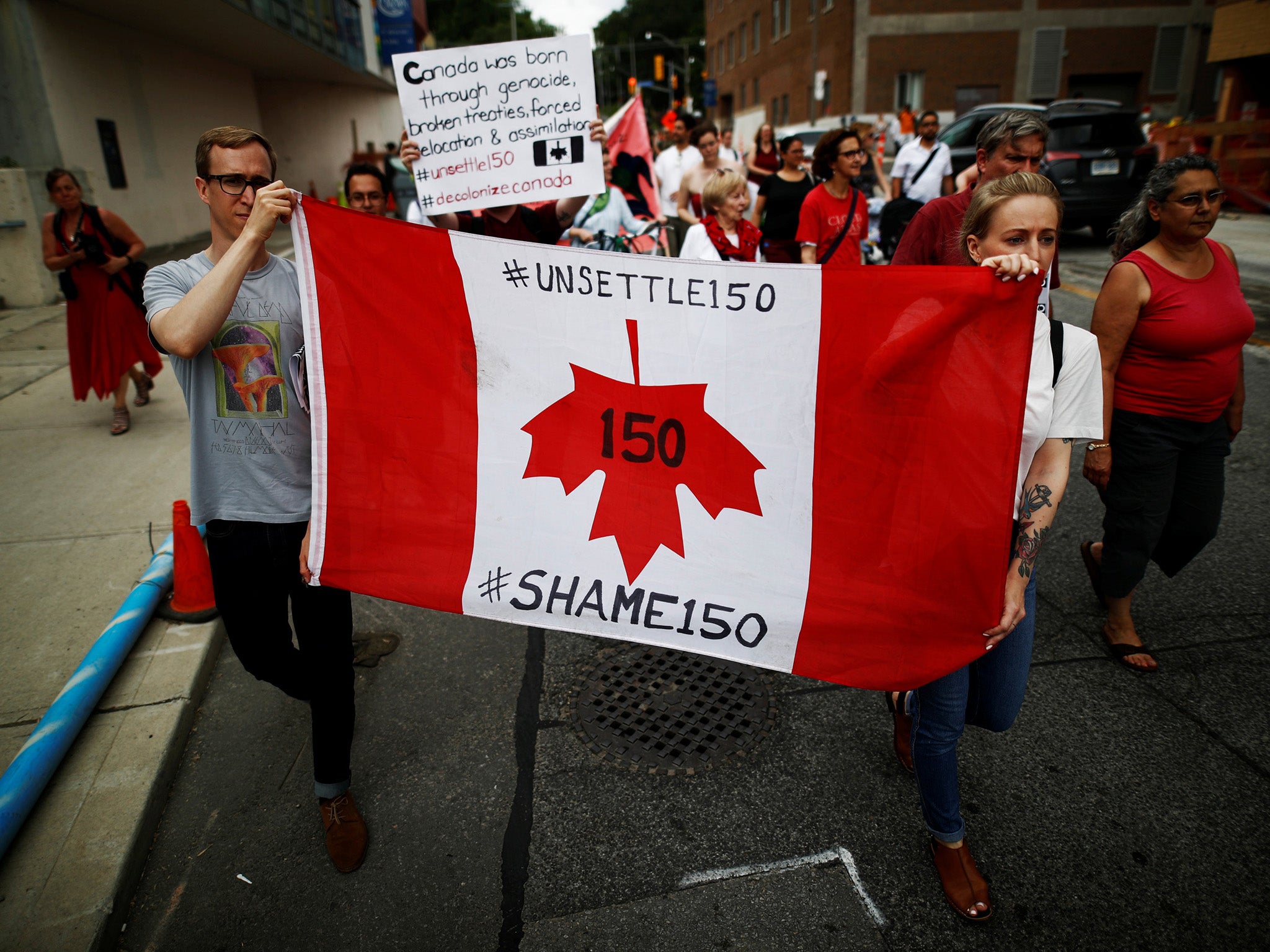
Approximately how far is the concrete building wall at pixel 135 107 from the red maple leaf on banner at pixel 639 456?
1061 cm

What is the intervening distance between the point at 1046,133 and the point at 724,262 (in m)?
2.29

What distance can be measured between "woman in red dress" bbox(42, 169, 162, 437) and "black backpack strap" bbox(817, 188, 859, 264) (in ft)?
15.5

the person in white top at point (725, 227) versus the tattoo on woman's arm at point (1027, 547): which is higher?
the person in white top at point (725, 227)

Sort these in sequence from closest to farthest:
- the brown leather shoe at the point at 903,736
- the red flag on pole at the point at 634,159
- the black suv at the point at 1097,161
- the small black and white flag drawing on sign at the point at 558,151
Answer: the brown leather shoe at the point at 903,736
the small black and white flag drawing on sign at the point at 558,151
the red flag on pole at the point at 634,159
the black suv at the point at 1097,161

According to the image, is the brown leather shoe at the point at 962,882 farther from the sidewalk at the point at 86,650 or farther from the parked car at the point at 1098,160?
the parked car at the point at 1098,160

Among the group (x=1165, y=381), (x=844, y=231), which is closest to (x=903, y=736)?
(x=1165, y=381)

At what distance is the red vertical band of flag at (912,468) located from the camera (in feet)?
6.29

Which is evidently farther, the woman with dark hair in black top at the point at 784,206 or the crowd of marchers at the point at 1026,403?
the woman with dark hair in black top at the point at 784,206

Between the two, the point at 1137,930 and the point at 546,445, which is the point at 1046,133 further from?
the point at 1137,930

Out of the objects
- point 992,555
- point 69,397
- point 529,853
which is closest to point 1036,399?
point 992,555

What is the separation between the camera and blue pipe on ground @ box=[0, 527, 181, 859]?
2414 millimetres

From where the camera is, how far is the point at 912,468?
2.01 meters

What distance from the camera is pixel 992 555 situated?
6.38ft

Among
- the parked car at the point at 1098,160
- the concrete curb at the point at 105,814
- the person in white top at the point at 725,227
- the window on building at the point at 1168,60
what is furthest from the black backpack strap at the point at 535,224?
the window on building at the point at 1168,60
